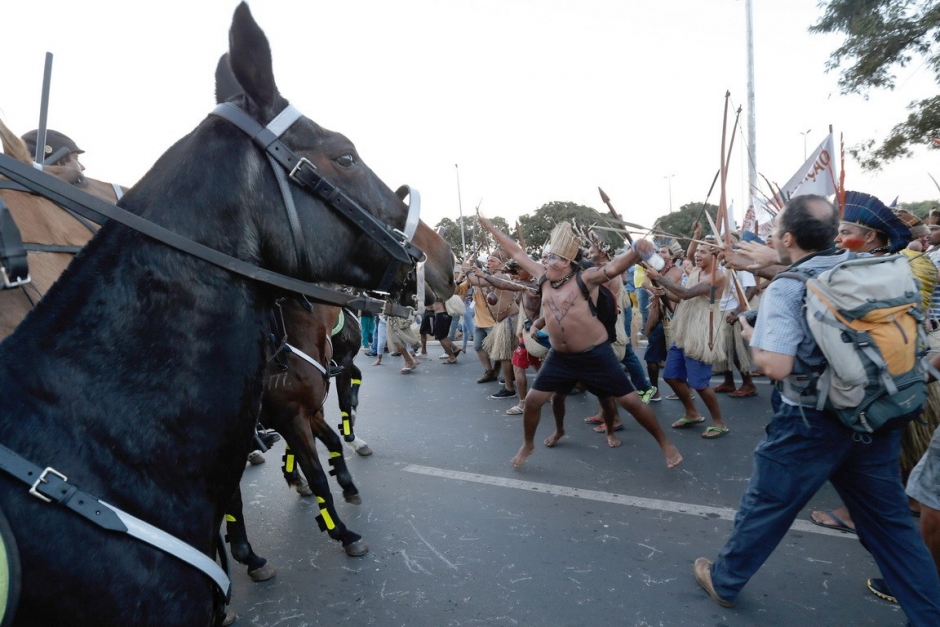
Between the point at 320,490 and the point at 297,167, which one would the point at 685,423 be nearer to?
the point at 320,490

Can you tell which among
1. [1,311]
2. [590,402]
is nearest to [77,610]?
[1,311]

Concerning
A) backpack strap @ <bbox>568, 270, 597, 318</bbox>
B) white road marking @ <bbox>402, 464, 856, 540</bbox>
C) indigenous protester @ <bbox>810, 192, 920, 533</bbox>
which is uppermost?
indigenous protester @ <bbox>810, 192, 920, 533</bbox>

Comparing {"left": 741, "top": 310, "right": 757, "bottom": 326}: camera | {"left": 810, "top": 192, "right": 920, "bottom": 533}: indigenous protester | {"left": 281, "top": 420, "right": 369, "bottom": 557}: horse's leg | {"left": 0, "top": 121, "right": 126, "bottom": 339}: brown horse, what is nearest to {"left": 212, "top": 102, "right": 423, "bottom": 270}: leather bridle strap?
{"left": 0, "top": 121, "right": 126, "bottom": 339}: brown horse

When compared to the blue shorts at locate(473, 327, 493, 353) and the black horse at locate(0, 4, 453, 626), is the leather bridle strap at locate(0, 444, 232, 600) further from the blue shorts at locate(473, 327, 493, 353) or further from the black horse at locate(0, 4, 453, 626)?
the blue shorts at locate(473, 327, 493, 353)

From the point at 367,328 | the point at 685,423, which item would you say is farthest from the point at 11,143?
the point at 367,328

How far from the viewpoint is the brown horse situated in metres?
2.05

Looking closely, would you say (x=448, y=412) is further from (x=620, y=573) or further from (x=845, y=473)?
(x=845, y=473)

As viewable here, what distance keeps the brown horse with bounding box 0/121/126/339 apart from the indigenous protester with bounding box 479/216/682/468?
303 centimetres

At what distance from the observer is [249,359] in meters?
1.38

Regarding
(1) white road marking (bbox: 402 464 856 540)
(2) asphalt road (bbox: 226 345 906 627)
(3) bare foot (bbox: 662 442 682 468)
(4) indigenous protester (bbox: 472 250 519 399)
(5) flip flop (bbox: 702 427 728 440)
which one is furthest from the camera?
(4) indigenous protester (bbox: 472 250 519 399)

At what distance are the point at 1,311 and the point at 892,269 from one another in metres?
3.56

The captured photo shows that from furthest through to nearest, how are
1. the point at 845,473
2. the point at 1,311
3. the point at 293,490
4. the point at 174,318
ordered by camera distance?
the point at 293,490 → the point at 845,473 → the point at 1,311 → the point at 174,318

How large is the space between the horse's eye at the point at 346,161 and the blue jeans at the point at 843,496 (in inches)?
89.9

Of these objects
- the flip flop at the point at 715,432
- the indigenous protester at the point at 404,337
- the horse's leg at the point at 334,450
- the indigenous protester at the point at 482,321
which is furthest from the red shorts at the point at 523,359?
the indigenous protester at the point at 404,337
